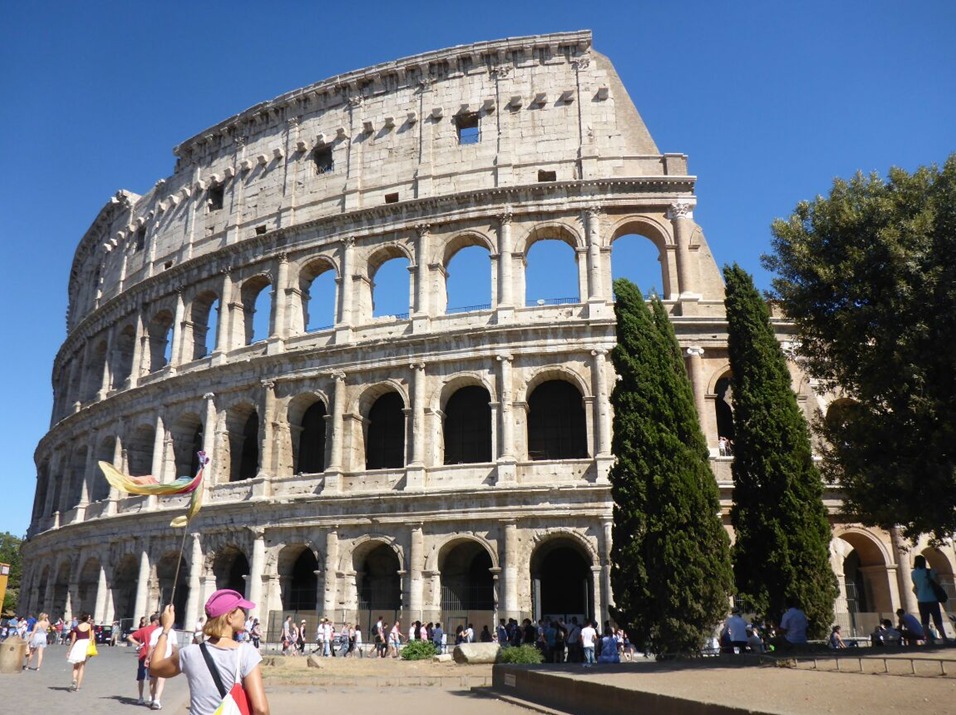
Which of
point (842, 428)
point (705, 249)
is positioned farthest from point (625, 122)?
point (842, 428)

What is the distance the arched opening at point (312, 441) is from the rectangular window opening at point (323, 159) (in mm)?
8378

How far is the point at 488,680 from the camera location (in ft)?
49.1

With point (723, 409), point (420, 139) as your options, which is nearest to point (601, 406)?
point (723, 409)

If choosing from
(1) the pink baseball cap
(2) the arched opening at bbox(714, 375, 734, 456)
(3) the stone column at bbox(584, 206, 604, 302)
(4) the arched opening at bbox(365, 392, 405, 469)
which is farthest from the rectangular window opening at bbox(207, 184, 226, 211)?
(1) the pink baseball cap

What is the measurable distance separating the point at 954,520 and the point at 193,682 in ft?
40.7

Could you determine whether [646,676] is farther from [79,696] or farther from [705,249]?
[705,249]

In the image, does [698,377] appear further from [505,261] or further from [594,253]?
[505,261]

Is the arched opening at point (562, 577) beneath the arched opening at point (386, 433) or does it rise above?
beneath

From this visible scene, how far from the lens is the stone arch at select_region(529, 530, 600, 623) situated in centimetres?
2100

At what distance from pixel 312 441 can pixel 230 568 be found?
4.84 meters

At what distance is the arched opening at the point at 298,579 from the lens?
22938 millimetres

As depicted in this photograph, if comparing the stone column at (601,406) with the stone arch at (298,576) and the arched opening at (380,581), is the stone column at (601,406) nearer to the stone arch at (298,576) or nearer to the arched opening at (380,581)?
the arched opening at (380,581)

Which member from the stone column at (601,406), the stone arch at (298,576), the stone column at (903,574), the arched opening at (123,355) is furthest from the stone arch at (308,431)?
the stone column at (903,574)

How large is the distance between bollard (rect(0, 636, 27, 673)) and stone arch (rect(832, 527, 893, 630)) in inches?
760
